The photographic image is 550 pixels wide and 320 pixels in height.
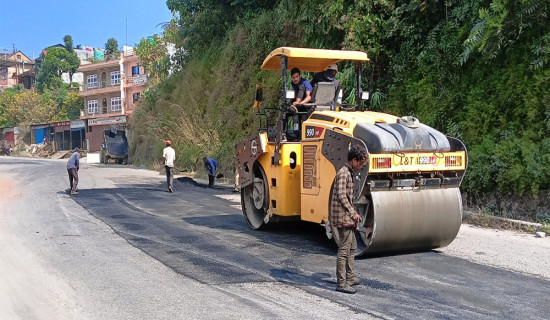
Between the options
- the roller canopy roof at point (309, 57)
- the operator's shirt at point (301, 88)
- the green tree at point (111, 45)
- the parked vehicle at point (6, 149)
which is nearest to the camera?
the roller canopy roof at point (309, 57)

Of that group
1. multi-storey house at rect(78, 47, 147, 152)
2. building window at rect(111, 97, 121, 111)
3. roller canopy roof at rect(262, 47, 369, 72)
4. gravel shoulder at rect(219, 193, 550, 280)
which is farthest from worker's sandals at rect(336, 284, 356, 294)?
building window at rect(111, 97, 121, 111)

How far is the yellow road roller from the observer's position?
23.4 feet

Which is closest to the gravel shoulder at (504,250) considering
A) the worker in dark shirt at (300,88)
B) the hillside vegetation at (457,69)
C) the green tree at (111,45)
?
the hillside vegetation at (457,69)

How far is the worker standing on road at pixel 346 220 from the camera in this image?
597cm

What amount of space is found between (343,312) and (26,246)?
564 cm

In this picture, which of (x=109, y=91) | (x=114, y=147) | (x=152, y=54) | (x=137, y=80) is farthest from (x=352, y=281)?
(x=109, y=91)

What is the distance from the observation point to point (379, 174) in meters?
7.22

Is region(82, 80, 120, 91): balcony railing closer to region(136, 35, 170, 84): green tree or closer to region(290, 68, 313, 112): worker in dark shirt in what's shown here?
region(136, 35, 170, 84): green tree

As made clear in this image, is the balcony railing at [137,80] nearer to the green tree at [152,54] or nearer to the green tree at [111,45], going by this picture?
the green tree at [152,54]

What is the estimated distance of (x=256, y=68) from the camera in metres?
24.3

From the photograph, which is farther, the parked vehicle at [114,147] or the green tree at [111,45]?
the green tree at [111,45]

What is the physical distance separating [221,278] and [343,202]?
5.71 feet

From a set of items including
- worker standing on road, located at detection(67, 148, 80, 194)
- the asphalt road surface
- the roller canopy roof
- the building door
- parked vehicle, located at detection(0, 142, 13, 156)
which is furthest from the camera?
the building door

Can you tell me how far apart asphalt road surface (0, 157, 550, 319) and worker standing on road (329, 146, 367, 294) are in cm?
22
